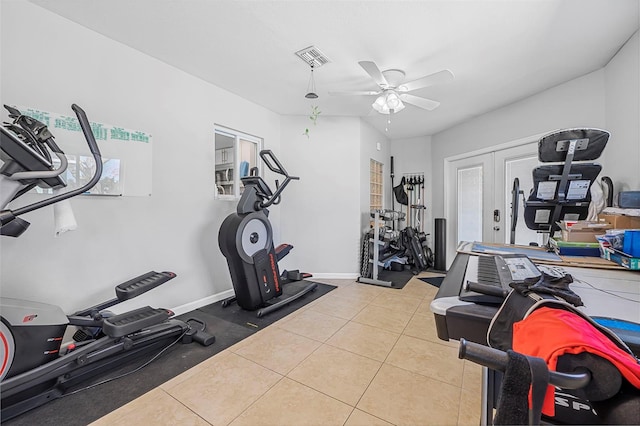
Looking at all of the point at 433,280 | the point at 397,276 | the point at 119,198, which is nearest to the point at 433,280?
the point at 433,280

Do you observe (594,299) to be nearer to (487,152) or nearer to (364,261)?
(364,261)

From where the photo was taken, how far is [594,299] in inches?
36.7

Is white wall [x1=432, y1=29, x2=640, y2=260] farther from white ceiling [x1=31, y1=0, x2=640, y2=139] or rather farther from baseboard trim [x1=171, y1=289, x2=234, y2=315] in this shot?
baseboard trim [x1=171, y1=289, x2=234, y2=315]

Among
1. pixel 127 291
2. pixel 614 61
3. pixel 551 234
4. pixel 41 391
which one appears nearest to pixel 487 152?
pixel 614 61

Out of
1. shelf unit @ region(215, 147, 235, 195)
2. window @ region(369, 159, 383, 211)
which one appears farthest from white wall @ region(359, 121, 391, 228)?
shelf unit @ region(215, 147, 235, 195)

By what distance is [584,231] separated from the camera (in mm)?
1803

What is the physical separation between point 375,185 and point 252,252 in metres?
3.12

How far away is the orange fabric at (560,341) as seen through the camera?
17.9 inches

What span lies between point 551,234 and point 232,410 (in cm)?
284

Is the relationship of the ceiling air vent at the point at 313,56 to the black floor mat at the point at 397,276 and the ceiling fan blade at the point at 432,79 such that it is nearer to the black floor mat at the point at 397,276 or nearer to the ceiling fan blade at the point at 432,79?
the ceiling fan blade at the point at 432,79

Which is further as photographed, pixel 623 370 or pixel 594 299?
pixel 594 299

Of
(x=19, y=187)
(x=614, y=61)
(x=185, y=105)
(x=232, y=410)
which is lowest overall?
(x=232, y=410)

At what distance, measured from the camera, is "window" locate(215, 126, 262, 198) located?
3670mm

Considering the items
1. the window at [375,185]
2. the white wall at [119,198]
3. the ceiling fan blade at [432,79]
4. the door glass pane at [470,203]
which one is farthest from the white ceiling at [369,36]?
the window at [375,185]
